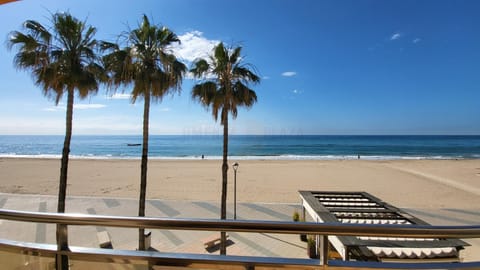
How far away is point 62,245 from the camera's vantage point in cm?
145

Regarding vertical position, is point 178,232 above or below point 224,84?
below

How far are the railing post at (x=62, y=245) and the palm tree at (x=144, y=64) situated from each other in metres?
6.64

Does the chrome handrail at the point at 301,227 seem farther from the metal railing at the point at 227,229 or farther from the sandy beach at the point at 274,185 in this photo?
the sandy beach at the point at 274,185

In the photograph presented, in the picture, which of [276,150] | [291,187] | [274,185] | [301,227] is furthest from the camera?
[276,150]

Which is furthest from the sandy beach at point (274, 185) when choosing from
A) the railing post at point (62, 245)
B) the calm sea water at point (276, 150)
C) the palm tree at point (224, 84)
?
the calm sea water at point (276, 150)

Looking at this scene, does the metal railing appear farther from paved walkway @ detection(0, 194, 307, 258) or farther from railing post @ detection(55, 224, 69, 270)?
paved walkway @ detection(0, 194, 307, 258)

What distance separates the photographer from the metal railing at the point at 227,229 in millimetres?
1196

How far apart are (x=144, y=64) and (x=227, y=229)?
7.84 m

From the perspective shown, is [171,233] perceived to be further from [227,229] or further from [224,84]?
[227,229]

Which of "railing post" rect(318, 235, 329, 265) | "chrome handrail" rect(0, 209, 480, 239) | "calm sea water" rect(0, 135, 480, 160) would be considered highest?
"chrome handrail" rect(0, 209, 480, 239)

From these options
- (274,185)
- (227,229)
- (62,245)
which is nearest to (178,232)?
(62,245)

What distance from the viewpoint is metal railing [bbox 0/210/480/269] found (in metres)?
1.20

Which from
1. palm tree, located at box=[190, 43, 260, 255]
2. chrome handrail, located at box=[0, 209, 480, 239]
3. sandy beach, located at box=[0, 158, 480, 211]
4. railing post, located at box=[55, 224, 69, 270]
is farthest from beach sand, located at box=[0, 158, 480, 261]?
railing post, located at box=[55, 224, 69, 270]

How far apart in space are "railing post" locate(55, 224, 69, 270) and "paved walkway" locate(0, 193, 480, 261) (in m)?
6.28
